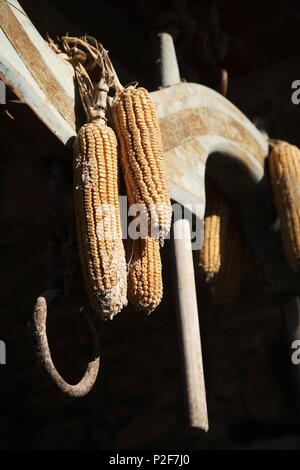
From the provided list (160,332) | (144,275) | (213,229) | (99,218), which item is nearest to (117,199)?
(99,218)

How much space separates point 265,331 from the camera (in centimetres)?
444

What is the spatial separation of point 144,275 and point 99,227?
217 millimetres

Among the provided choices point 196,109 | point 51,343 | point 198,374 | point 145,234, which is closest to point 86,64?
point 196,109

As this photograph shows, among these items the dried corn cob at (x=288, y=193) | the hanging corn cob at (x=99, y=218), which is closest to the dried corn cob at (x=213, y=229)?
the dried corn cob at (x=288, y=193)

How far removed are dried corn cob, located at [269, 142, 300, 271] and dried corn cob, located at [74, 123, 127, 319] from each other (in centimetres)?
114

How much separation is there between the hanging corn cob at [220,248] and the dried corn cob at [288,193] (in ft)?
0.73

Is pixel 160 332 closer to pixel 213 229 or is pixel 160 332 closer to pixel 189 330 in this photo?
pixel 213 229

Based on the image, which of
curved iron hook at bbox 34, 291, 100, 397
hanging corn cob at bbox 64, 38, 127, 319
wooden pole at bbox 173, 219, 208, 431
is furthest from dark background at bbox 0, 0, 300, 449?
curved iron hook at bbox 34, 291, 100, 397

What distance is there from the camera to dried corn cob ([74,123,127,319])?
7.84 ft

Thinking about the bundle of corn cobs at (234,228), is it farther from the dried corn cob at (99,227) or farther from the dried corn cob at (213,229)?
the dried corn cob at (99,227)

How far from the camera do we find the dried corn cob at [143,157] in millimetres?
2502

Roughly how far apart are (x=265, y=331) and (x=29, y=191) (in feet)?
5.16

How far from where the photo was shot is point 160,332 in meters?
4.62

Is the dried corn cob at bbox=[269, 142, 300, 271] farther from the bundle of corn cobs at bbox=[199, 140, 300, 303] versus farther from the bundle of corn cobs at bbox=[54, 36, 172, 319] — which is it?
the bundle of corn cobs at bbox=[54, 36, 172, 319]
